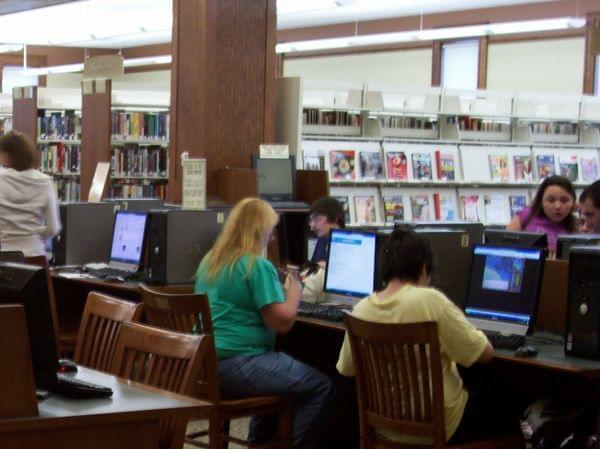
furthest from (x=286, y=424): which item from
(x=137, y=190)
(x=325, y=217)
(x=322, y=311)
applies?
(x=137, y=190)

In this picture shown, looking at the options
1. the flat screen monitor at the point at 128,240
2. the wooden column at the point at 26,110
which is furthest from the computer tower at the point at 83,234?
the wooden column at the point at 26,110

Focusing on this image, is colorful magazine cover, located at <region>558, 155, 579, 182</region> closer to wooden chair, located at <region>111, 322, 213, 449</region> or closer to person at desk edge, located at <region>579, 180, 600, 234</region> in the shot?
person at desk edge, located at <region>579, 180, 600, 234</region>

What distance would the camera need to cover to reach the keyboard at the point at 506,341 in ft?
12.5

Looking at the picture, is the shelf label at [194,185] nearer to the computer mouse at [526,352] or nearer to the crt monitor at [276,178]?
the crt monitor at [276,178]

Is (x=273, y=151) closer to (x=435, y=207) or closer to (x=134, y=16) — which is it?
(x=435, y=207)

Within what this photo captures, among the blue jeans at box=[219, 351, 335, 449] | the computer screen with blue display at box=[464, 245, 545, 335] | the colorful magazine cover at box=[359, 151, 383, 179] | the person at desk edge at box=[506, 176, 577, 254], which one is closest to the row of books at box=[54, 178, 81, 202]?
the colorful magazine cover at box=[359, 151, 383, 179]

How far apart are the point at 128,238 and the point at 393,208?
12.9 feet

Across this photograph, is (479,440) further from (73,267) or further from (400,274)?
(73,267)

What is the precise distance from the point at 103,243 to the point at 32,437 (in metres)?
4.24

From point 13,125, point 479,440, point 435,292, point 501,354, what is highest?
point 13,125

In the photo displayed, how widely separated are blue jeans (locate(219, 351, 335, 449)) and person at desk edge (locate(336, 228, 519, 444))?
1.55ft

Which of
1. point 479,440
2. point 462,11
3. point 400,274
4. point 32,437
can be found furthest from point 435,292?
point 462,11

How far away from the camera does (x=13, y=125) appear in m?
11.6

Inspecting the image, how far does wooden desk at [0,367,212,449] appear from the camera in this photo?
2293 millimetres
